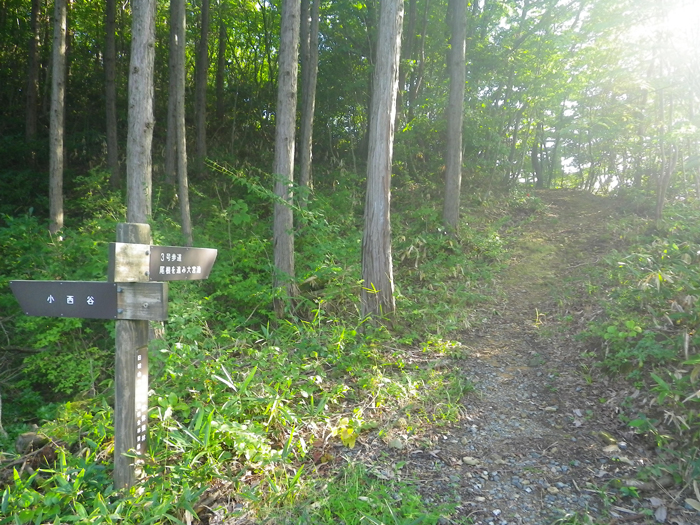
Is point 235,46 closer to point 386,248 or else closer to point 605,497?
point 386,248

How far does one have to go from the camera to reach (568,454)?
154 inches

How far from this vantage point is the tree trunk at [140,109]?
6535mm

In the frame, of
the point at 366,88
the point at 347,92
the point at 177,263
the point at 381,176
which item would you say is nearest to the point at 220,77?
the point at 347,92

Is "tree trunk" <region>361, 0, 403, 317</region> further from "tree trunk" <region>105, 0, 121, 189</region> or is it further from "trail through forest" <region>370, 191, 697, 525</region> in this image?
"tree trunk" <region>105, 0, 121, 189</region>

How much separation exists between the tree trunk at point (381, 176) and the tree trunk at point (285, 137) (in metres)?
1.47

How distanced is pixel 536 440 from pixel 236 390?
2.74m

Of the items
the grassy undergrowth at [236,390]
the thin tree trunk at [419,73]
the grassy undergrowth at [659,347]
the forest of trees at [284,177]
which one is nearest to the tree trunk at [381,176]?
the forest of trees at [284,177]

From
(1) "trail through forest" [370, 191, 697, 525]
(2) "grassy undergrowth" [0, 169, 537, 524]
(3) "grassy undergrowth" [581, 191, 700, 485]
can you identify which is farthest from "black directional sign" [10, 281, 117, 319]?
(3) "grassy undergrowth" [581, 191, 700, 485]

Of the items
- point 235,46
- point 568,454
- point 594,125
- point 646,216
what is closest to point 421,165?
point 594,125

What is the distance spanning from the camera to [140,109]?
6656 mm

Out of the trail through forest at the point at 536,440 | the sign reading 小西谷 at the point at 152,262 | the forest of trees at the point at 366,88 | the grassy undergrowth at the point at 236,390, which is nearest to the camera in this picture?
the sign reading 小西谷 at the point at 152,262

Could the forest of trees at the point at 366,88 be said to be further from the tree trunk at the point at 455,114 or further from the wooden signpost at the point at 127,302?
the wooden signpost at the point at 127,302

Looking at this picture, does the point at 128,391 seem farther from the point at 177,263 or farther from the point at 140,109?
the point at 140,109

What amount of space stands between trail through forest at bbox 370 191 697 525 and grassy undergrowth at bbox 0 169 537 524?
28 cm
